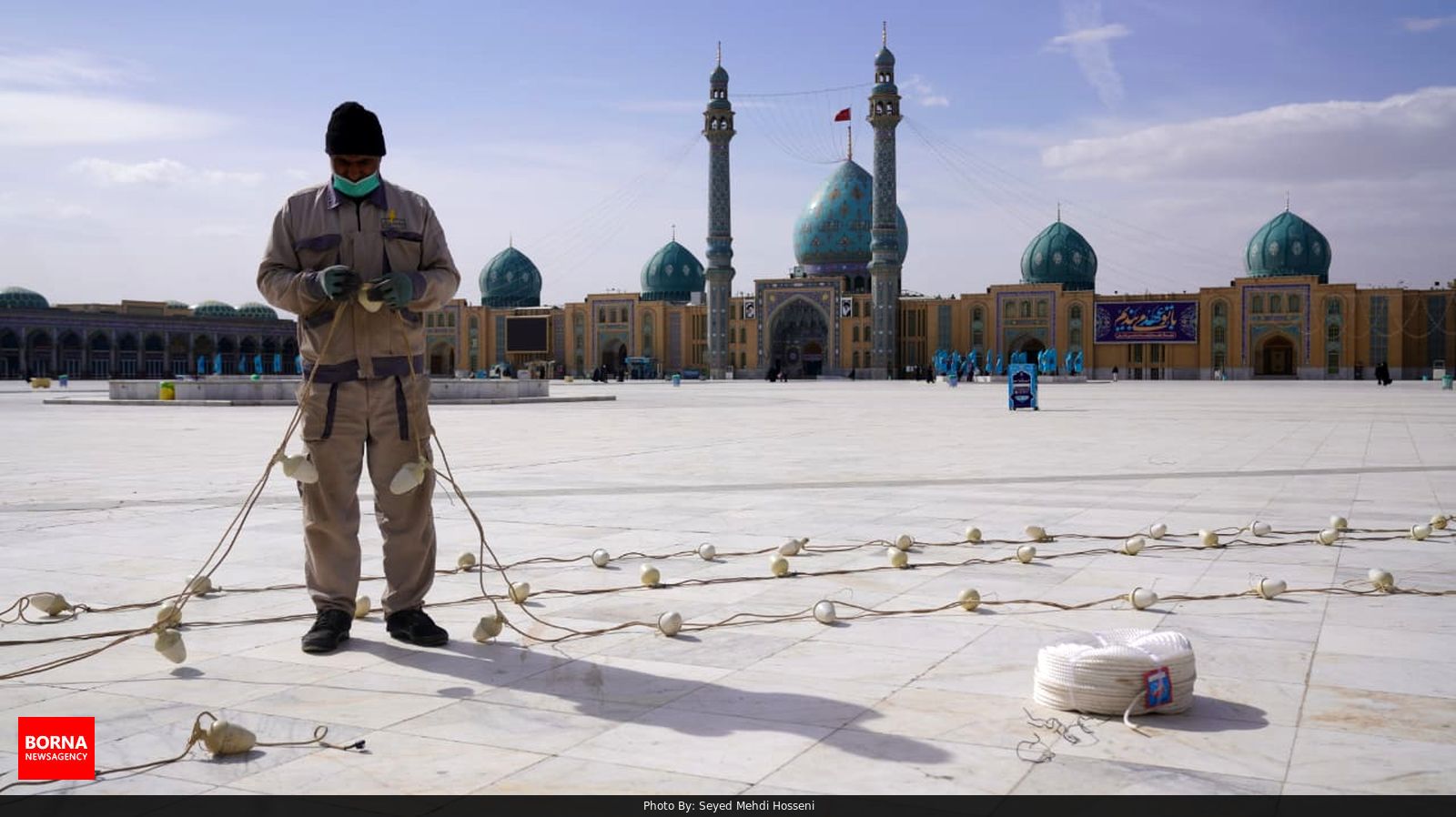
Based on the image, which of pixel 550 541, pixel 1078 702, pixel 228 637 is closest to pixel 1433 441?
pixel 550 541

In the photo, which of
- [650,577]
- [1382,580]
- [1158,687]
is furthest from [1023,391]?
[1158,687]

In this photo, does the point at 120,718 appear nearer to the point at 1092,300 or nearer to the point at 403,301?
the point at 403,301

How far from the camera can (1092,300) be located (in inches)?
2516

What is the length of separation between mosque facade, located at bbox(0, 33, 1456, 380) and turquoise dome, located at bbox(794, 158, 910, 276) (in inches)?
3.7

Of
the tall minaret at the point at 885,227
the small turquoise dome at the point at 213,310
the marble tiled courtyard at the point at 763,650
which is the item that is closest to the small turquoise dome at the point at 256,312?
the small turquoise dome at the point at 213,310

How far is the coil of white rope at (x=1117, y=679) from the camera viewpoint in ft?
10.4

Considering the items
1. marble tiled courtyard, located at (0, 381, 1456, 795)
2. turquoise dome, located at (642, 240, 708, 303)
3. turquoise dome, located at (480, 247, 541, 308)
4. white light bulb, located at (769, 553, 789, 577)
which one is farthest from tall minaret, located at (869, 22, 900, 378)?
white light bulb, located at (769, 553, 789, 577)

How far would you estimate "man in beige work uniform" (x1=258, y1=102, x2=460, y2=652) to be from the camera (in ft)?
13.6

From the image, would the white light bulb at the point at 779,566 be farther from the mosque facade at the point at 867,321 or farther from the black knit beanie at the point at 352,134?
the mosque facade at the point at 867,321

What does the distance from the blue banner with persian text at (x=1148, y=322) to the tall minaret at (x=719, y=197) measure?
19.5 metres

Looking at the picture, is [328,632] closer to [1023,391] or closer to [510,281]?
[1023,391]

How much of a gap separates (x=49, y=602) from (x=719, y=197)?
6221 cm

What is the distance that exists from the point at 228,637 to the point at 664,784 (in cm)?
218

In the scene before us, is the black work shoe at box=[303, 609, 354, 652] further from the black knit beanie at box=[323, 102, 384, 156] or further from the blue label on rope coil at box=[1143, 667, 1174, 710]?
the blue label on rope coil at box=[1143, 667, 1174, 710]
